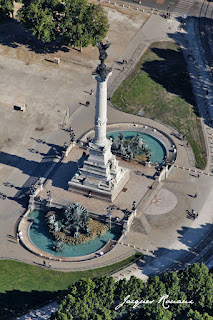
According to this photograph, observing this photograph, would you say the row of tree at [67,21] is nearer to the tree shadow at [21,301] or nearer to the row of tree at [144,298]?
the tree shadow at [21,301]

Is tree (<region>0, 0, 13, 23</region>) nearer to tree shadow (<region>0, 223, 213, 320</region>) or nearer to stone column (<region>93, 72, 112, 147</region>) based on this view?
stone column (<region>93, 72, 112, 147</region>)

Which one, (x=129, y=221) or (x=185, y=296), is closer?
(x=185, y=296)

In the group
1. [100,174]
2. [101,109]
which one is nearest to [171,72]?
[100,174]

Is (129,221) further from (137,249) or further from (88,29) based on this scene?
(88,29)

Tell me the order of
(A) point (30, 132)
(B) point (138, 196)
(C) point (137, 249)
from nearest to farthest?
1. (C) point (137, 249)
2. (B) point (138, 196)
3. (A) point (30, 132)

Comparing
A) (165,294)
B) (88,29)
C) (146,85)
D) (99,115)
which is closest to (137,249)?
(165,294)

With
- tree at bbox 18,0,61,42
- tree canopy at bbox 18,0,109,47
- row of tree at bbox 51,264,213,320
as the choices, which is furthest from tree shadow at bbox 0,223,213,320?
tree at bbox 18,0,61,42

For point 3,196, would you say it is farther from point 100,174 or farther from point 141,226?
point 141,226
